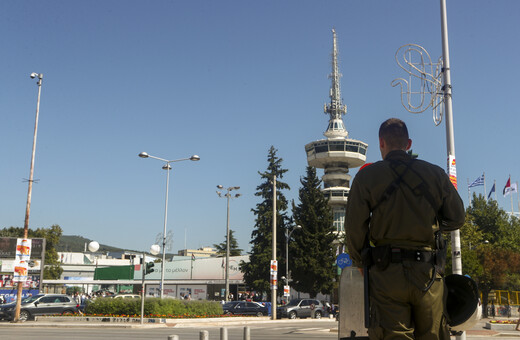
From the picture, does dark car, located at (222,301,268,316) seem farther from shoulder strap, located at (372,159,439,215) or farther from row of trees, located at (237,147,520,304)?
shoulder strap, located at (372,159,439,215)

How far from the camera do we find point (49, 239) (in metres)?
80.6

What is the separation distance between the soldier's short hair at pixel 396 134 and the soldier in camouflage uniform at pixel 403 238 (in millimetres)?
82

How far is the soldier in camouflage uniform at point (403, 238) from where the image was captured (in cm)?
317

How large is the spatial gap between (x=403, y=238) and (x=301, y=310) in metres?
38.6

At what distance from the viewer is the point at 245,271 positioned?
203 feet

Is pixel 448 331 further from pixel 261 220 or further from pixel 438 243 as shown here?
pixel 261 220

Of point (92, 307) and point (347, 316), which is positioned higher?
point (347, 316)

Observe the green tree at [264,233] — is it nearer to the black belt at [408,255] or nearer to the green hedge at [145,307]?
the green hedge at [145,307]

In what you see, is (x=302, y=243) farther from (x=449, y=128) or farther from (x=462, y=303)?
(x=462, y=303)

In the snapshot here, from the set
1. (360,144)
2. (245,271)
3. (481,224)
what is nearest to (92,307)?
(245,271)

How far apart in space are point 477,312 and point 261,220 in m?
59.7

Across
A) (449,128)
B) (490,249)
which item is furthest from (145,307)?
(490,249)

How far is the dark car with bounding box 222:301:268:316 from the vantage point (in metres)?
38.4

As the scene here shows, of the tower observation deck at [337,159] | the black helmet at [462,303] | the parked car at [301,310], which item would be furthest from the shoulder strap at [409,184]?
the tower observation deck at [337,159]
